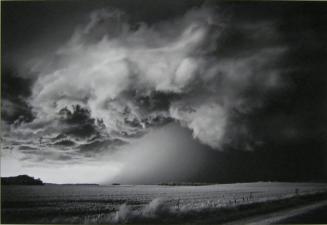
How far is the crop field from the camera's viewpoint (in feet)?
10.6

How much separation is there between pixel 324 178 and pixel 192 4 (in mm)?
1615

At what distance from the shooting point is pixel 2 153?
10.8 feet

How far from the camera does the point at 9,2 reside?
3.44 m

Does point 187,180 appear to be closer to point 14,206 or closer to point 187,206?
point 187,206

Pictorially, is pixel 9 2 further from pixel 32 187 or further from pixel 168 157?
pixel 168 157

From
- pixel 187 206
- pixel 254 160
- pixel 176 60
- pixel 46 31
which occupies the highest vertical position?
pixel 46 31

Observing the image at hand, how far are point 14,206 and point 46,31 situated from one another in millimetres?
1300

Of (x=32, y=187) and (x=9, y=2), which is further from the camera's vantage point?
(x=9, y=2)

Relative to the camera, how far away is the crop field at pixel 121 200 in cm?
322

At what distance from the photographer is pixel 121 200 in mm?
3336

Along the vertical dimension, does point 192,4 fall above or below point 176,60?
above

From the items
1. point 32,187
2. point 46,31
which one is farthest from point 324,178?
point 46,31

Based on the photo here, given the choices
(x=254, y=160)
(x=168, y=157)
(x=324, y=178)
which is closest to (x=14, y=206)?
(x=168, y=157)

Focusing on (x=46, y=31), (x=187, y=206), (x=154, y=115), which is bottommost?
(x=187, y=206)
